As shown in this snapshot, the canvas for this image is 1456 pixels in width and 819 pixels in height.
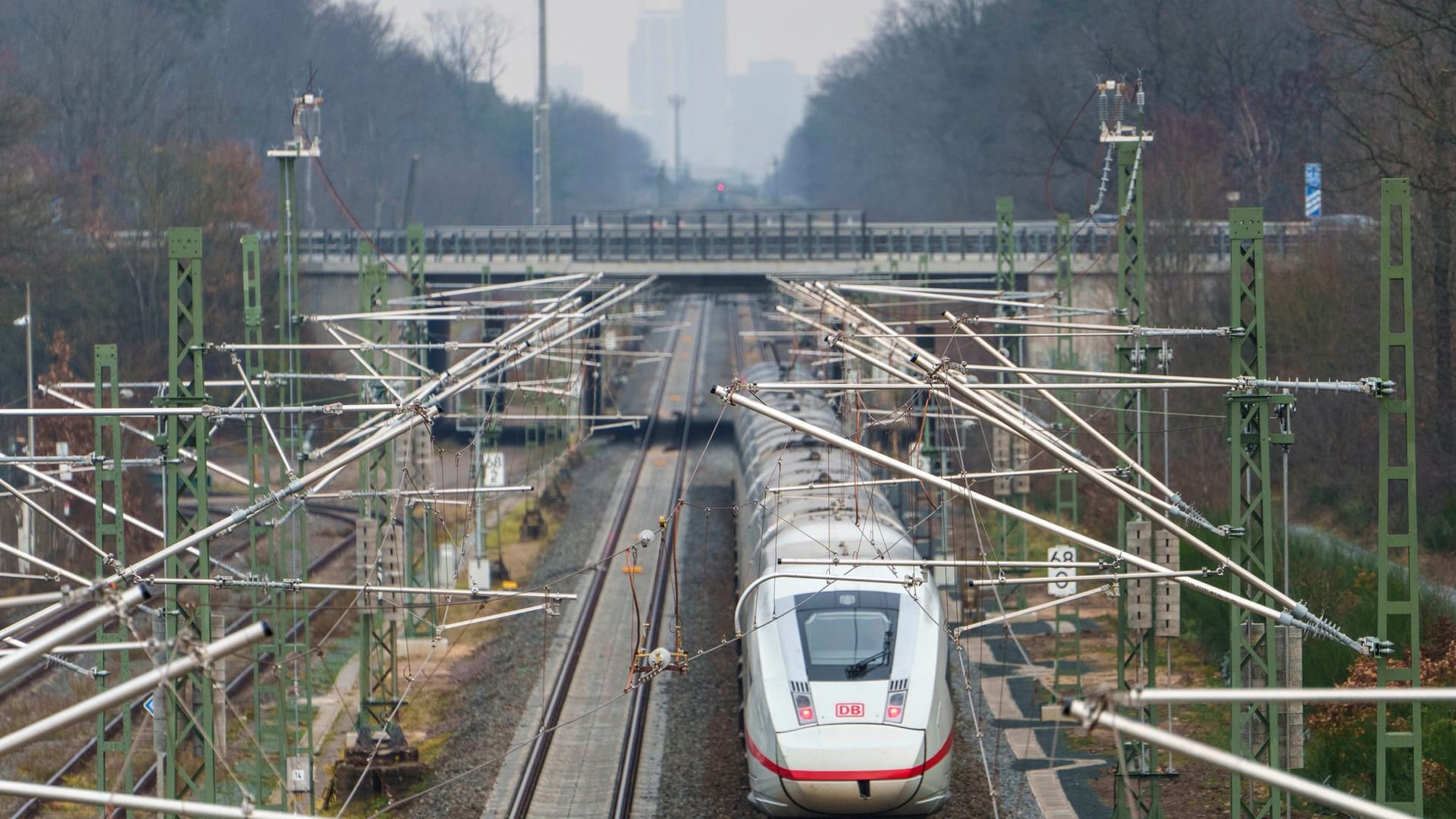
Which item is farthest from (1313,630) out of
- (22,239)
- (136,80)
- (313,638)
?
(136,80)

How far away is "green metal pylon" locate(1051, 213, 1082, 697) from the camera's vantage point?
75.7 ft

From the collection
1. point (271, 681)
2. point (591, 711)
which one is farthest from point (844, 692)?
point (271, 681)

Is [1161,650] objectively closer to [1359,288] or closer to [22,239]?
[1359,288]

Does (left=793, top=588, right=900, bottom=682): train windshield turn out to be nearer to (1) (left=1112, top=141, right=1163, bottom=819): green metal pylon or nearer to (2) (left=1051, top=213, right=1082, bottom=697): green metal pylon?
(2) (left=1051, top=213, right=1082, bottom=697): green metal pylon

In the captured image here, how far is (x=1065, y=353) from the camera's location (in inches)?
1724

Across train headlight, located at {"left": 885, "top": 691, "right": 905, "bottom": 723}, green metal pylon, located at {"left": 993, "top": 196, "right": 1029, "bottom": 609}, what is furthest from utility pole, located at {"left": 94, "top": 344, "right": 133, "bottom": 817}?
green metal pylon, located at {"left": 993, "top": 196, "right": 1029, "bottom": 609}

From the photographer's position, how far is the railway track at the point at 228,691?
1903 cm

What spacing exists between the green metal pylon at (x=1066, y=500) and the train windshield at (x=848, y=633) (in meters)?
2.36

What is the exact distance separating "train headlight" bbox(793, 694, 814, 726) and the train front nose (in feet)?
0.43

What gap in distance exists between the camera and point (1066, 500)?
31953 millimetres

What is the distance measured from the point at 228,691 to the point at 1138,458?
13.8 meters

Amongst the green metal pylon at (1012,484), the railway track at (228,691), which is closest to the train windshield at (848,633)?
the railway track at (228,691)

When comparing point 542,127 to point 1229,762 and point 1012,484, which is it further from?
point 1229,762

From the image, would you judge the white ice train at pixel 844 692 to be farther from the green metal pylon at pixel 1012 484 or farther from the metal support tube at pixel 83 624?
the green metal pylon at pixel 1012 484
